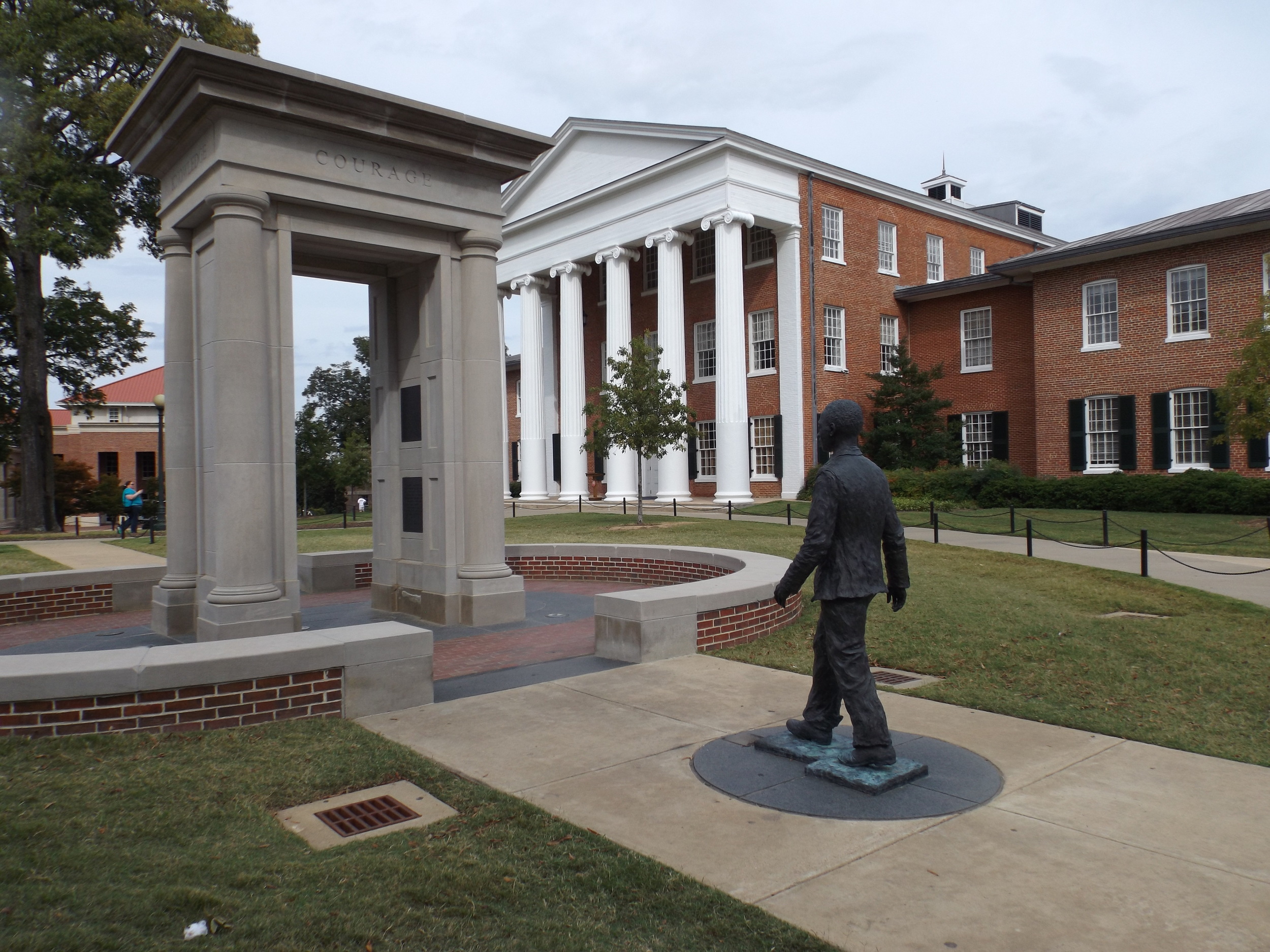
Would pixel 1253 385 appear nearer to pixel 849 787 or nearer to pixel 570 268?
pixel 849 787

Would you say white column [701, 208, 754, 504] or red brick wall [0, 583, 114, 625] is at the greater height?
white column [701, 208, 754, 504]

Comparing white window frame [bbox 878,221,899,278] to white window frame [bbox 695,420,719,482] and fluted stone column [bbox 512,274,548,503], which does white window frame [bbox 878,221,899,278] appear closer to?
white window frame [bbox 695,420,719,482]

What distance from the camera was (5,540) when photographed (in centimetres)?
2572

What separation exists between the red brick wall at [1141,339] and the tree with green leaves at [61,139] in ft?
94.2

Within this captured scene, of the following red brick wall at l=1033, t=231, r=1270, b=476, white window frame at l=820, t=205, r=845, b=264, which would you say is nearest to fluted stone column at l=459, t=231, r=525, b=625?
red brick wall at l=1033, t=231, r=1270, b=476

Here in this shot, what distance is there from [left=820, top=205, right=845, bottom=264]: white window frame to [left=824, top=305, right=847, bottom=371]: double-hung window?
2.06 meters

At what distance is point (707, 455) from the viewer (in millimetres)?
38188

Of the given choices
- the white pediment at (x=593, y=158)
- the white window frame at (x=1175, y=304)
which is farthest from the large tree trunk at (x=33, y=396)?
the white window frame at (x=1175, y=304)

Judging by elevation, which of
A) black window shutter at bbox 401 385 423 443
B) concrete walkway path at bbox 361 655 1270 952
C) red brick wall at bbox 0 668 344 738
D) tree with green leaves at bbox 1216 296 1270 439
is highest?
tree with green leaves at bbox 1216 296 1270 439

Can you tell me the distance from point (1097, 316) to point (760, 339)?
1206 cm

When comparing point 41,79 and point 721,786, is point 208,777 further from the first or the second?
point 41,79

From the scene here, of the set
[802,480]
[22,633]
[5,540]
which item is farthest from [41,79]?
[802,480]

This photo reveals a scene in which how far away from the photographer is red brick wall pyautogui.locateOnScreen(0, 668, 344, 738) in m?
5.66

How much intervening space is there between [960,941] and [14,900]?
3576 mm
